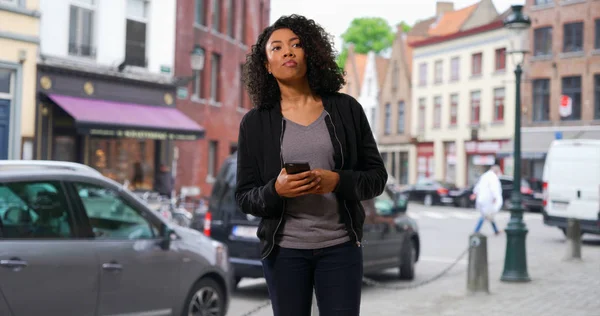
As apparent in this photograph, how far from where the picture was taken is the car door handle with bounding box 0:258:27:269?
5.51m

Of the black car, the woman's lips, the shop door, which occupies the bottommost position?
the black car

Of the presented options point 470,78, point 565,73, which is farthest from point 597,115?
point 470,78

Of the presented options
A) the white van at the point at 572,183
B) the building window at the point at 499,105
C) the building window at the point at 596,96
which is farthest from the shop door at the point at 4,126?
the building window at the point at 499,105

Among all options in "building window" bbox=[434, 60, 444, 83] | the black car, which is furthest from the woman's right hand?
"building window" bbox=[434, 60, 444, 83]

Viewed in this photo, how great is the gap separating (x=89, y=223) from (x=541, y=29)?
4381 centimetres

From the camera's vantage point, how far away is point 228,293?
780 cm

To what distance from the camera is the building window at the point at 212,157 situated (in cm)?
3167

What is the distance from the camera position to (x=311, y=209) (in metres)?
3.38

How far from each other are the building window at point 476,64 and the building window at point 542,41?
538cm

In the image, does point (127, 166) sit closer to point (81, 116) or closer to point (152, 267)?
point (81, 116)

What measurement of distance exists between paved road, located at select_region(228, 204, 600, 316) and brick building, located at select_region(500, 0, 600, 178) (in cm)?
1434

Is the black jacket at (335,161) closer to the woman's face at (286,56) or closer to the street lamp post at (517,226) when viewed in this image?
the woman's face at (286,56)

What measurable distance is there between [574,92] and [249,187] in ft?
145

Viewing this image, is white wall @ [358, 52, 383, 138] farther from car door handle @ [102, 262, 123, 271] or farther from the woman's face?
the woman's face
